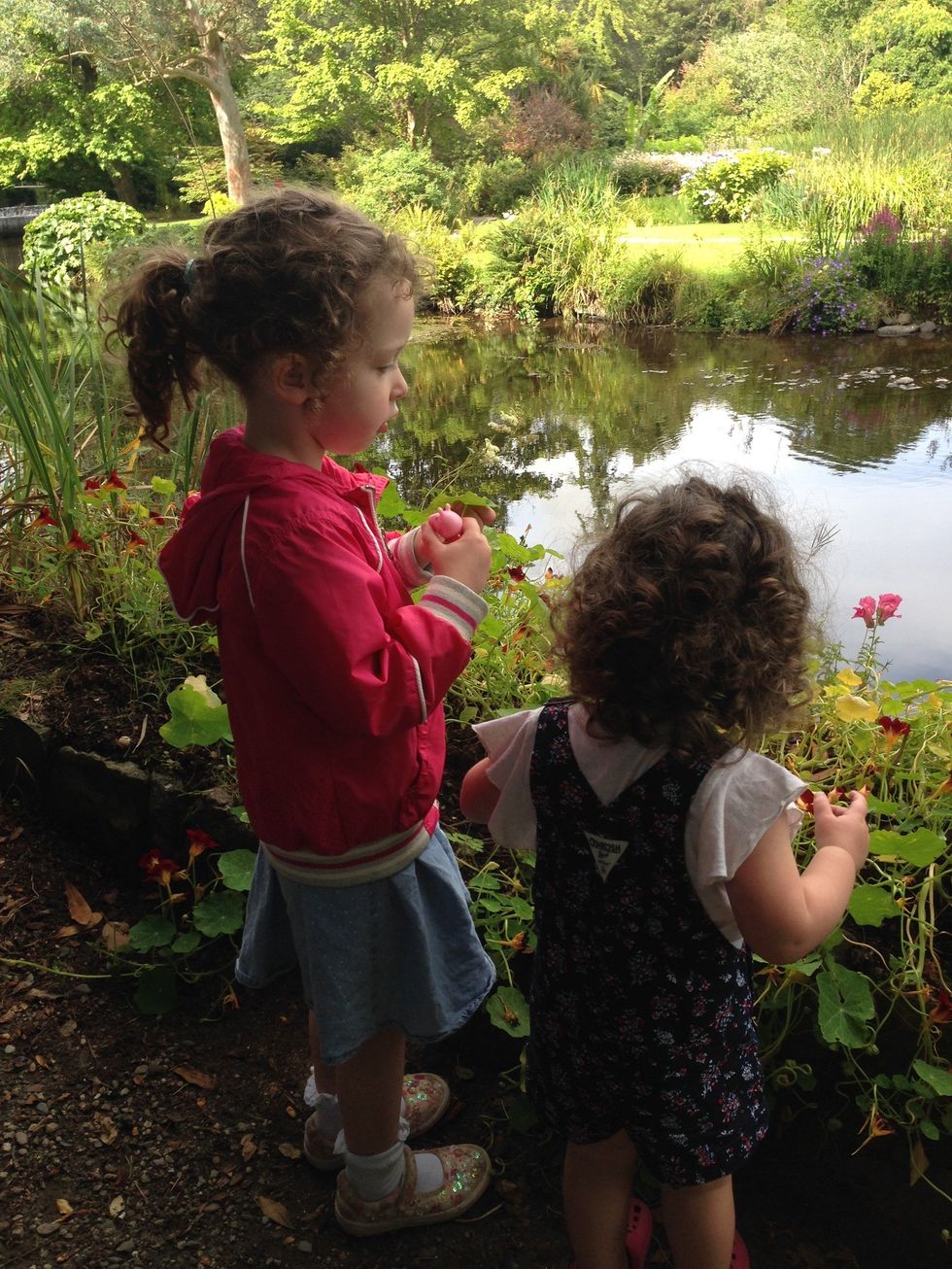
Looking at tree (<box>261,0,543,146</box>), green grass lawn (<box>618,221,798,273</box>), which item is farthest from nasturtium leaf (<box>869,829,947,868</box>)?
tree (<box>261,0,543,146</box>)

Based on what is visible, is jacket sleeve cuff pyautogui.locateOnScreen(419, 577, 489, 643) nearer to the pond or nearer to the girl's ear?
the girl's ear

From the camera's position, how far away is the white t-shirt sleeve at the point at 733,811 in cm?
87

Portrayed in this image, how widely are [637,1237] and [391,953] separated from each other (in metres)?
0.48

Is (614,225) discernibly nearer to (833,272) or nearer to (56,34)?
(833,272)

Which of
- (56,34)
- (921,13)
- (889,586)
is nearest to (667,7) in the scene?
(921,13)

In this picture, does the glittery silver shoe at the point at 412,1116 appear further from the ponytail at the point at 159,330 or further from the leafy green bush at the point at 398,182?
the leafy green bush at the point at 398,182

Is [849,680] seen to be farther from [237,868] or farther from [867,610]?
[237,868]

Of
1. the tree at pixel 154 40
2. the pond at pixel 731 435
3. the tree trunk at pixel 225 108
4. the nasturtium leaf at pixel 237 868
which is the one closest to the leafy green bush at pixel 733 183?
the pond at pixel 731 435

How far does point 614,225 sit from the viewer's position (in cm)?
958

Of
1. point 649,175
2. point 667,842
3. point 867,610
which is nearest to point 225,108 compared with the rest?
point 649,175

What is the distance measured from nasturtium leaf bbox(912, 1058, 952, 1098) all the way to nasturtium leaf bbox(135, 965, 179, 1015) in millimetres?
1181

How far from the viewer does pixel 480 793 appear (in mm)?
1076

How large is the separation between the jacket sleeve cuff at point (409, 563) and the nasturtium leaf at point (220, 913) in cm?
80

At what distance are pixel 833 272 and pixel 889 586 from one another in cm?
554
